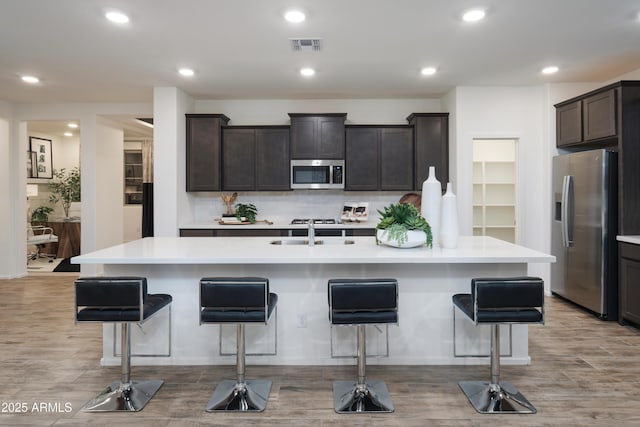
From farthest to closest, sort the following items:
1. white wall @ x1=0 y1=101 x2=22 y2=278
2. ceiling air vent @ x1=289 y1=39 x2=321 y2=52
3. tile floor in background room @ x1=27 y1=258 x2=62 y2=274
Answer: tile floor in background room @ x1=27 y1=258 x2=62 y2=274 → white wall @ x1=0 y1=101 x2=22 y2=278 → ceiling air vent @ x1=289 y1=39 x2=321 y2=52

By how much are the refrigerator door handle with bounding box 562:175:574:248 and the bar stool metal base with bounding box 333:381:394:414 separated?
9.97 feet

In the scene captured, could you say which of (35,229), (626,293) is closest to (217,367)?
(626,293)

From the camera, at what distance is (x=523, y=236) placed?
17.2 ft

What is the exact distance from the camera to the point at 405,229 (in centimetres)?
301

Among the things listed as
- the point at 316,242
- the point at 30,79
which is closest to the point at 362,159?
the point at 316,242

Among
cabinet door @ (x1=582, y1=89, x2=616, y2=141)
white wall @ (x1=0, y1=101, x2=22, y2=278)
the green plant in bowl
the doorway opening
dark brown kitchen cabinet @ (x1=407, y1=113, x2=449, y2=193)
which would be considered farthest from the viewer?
the doorway opening

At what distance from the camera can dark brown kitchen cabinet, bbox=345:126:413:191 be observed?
18.4ft

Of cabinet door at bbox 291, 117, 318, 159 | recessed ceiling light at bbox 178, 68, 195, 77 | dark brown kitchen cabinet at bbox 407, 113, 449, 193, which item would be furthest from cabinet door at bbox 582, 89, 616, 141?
recessed ceiling light at bbox 178, 68, 195, 77

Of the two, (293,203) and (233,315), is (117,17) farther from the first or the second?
(293,203)

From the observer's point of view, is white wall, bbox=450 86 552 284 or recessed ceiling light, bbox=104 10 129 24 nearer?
recessed ceiling light, bbox=104 10 129 24

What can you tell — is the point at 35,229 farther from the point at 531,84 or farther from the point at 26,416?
the point at 531,84

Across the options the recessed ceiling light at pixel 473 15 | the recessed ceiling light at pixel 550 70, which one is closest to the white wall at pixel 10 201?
the recessed ceiling light at pixel 473 15

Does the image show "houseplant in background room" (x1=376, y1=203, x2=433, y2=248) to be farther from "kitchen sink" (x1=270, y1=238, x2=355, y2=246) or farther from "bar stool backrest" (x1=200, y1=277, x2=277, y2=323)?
"bar stool backrest" (x1=200, y1=277, x2=277, y2=323)

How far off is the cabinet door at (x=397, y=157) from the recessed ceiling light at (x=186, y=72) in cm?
245
